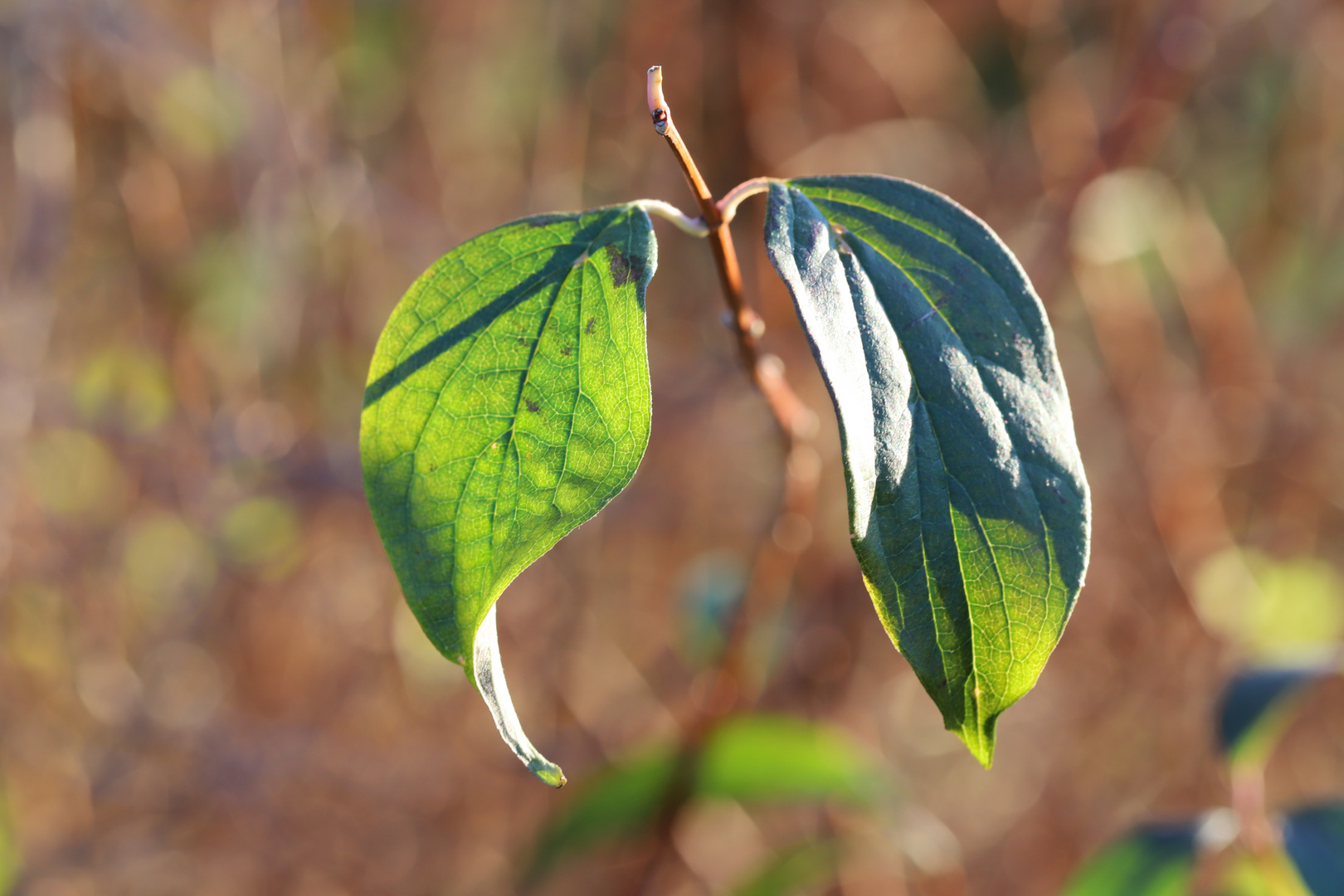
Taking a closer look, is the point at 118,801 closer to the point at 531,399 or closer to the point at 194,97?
the point at 194,97

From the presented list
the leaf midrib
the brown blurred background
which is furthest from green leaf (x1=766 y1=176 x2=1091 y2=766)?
the brown blurred background

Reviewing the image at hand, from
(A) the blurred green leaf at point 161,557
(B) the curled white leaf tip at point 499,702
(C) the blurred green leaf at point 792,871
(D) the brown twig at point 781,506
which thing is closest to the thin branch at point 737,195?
(D) the brown twig at point 781,506

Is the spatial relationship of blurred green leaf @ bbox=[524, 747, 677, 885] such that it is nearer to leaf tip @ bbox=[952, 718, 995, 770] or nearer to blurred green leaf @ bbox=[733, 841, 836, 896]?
blurred green leaf @ bbox=[733, 841, 836, 896]

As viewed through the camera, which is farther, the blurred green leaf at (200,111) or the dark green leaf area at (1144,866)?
the blurred green leaf at (200,111)

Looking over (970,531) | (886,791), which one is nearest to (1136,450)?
(886,791)

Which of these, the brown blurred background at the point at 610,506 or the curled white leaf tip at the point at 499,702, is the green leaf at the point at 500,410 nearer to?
the curled white leaf tip at the point at 499,702

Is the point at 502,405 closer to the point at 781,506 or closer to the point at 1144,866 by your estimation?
the point at 781,506
